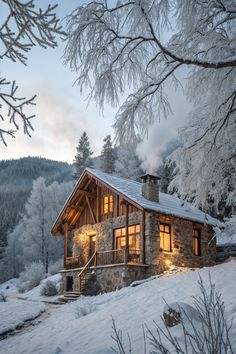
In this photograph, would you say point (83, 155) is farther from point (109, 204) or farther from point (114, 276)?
point (114, 276)

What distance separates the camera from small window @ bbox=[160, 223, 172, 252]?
764 inches

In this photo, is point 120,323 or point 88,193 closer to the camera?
point 120,323

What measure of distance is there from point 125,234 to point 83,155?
31.8 m

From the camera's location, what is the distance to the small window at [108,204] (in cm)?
2156

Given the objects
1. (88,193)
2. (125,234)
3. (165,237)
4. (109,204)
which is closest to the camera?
(165,237)

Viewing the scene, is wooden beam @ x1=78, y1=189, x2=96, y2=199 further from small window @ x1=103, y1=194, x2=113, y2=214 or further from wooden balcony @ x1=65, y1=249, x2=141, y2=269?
wooden balcony @ x1=65, y1=249, x2=141, y2=269

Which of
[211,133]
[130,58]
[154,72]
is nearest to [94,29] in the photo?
[130,58]

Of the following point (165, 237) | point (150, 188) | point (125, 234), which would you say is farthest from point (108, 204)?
point (165, 237)

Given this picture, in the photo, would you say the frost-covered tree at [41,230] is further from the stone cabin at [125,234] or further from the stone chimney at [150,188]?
the stone chimney at [150,188]

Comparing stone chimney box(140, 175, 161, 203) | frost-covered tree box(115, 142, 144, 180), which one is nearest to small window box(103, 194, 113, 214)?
stone chimney box(140, 175, 161, 203)

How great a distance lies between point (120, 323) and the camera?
873cm

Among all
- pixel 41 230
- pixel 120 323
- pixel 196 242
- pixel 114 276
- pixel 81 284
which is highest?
pixel 41 230

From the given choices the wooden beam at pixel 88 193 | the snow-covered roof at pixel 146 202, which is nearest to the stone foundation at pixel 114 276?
the snow-covered roof at pixel 146 202

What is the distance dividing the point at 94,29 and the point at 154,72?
5.20ft
